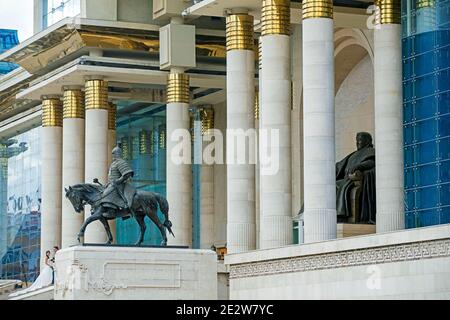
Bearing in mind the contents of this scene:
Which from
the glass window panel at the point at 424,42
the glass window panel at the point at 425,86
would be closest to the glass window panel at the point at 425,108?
the glass window panel at the point at 425,86

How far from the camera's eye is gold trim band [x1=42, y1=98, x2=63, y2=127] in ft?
189

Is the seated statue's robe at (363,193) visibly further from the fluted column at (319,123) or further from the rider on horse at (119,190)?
the rider on horse at (119,190)

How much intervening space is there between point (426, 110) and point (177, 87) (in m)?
13.8

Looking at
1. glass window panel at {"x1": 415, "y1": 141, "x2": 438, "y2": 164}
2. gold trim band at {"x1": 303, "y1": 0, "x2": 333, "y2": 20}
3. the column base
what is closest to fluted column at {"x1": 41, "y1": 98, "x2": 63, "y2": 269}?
gold trim band at {"x1": 303, "y1": 0, "x2": 333, "y2": 20}

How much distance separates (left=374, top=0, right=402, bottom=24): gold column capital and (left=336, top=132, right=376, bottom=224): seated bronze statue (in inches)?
178

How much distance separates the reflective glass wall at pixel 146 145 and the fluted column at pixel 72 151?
23.8ft

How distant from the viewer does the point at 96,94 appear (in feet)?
174

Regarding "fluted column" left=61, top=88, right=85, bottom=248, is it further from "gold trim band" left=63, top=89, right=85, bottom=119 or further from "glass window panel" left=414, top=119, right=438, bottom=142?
"glass window panel" left=414, top=119, right=438, bottom=142

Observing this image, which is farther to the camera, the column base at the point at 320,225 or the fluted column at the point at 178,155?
the fluted column at the point at 178,155

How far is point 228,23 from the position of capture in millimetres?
45094

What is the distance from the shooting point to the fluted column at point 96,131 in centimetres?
5300

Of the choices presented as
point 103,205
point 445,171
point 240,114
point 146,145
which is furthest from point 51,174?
point 445,171
